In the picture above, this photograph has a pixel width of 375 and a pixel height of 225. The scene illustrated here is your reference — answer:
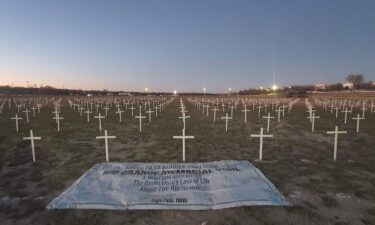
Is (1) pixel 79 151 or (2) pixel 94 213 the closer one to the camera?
(2) pixel 94 213

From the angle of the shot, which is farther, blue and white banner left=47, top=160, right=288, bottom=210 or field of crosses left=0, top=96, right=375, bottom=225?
blue and white banner left=47, top=160, right=288, bottom=210

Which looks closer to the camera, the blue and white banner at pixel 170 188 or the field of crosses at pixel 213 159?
the field of crosses at pixel 213 159

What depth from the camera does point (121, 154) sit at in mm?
10359

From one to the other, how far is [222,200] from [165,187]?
134cm

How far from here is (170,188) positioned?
20.9 ft

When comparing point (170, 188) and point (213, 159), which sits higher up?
point (170, 188)

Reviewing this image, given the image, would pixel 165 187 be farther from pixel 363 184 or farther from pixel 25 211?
pixel 363 184

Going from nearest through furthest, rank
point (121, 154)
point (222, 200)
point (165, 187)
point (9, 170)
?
point (222, 200), point (165, 187), point (9, 170), point (121, 154)

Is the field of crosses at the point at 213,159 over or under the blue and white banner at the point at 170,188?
under

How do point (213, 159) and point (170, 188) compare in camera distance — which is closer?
point (170, 188)

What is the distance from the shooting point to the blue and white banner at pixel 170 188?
565cm

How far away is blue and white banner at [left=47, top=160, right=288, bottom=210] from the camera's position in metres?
5.65

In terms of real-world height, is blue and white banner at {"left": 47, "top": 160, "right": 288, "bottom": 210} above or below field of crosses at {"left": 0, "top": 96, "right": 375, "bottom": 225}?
above

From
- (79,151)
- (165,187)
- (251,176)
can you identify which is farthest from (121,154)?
(251,176)
